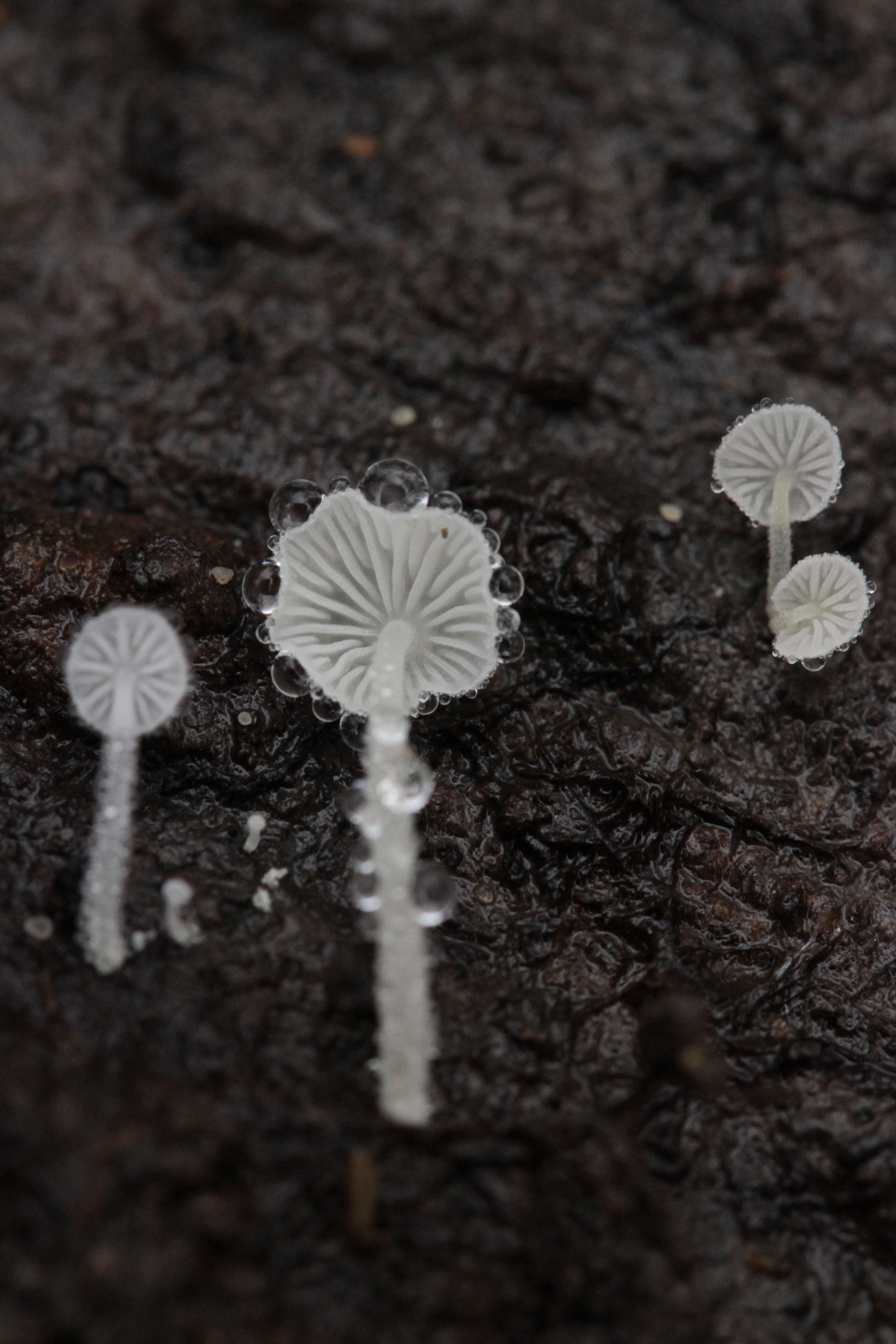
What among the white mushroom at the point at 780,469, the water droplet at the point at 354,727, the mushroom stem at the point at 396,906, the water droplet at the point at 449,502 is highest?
the water droplet at the point at 449,502

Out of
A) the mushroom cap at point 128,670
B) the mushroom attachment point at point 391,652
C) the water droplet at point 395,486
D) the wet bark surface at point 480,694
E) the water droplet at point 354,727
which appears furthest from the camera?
the water droplet at point 354,727

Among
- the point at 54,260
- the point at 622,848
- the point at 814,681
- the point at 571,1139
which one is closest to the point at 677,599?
the point at 814,681

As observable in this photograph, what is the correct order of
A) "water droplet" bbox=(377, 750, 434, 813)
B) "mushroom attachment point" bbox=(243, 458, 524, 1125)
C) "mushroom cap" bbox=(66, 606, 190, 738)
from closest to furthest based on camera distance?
"mushroom cap" bbox=(66, 606, 190, 738)
"mushroom attachment point" bbox=(243, 458, 524, 1125)
"water droplet" bbox=(377, 750, 434, 813)

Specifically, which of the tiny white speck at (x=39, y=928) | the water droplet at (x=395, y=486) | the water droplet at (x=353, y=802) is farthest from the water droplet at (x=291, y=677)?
the tiny white speck at (x=39, y=928)

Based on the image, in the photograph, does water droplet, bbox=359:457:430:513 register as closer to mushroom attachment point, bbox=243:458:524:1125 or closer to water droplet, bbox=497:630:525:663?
mushroom attachment point, bbox=243:458:524:1125

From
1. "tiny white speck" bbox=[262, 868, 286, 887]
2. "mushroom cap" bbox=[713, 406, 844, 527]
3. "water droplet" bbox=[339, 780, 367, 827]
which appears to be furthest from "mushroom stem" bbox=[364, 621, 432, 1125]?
"mushroom cap" bbox=[713, 406, 844, 527]

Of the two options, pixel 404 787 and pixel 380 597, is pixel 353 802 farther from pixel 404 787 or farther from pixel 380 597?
pixel 380 597

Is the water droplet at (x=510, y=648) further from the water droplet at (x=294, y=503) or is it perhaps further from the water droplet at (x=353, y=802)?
the water droplet at (x=294, y=503)
